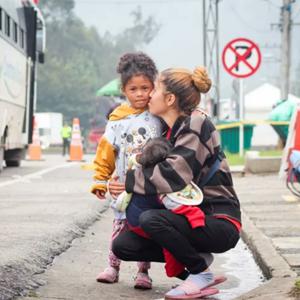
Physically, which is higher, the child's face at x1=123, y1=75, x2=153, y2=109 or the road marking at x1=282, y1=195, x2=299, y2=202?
the child's face at x1=123, y1=75, x2=153, y2=109

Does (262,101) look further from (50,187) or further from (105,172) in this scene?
(105,172)

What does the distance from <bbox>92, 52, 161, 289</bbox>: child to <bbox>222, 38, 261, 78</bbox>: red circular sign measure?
12694mm

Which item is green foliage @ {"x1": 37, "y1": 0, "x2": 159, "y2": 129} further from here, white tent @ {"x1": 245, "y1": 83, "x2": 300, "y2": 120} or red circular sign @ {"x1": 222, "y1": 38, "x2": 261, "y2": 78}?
red circular sign @ {"x1": 222, "y1": 38, "x2": 261, "y2": 78}

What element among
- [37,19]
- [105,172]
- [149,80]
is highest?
[37,19]

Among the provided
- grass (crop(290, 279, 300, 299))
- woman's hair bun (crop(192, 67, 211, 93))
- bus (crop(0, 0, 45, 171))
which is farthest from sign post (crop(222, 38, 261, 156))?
grass (crop(290, 279, 300, 299))

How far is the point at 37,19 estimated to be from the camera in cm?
2523

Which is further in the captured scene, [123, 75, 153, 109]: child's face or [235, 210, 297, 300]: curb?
[123, 75, 153, 109]: child's face

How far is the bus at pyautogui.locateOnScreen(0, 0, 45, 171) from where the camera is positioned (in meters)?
20.6

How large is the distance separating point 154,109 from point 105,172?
524 mm

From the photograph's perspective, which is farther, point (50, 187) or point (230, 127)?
point (230, 127)

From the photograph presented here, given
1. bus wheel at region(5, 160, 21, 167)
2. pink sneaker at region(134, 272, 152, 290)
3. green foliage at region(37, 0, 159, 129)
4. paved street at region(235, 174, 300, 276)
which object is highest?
green foliage at region(37, 0, 159, 129)

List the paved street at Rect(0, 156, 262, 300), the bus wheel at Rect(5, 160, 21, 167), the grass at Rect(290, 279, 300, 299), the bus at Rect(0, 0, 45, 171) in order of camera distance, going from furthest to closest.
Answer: the bus wheel at Rect(5, 160, 21, 167) → the bus at Rect(0, 0, 45, 171) → the paved street at Rect(0, 156, 262, 300) → the grass at Rect(290, 279, 300, 299)

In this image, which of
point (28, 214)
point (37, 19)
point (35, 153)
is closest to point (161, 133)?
point (28, 214)

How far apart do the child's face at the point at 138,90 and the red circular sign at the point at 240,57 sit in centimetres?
1271
